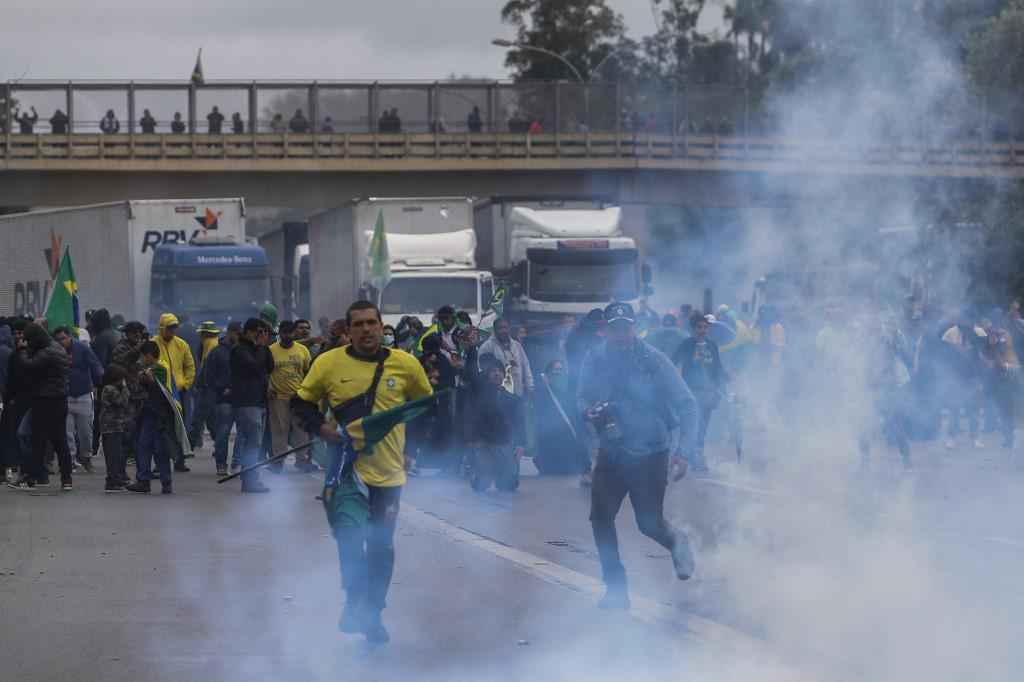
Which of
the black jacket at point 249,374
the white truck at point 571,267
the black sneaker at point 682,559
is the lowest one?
the black sneaker at point 682,559

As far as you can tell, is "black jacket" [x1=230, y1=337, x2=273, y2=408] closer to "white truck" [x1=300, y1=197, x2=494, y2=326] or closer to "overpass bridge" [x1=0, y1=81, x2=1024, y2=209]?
"white truck" [x1=300, y1=197, x2=494, y2=326]

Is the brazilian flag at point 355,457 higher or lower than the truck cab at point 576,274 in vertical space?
lower

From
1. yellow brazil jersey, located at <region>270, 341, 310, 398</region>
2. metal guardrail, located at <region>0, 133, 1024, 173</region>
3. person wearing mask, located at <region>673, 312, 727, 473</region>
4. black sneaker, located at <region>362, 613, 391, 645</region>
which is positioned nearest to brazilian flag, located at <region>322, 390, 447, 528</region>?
black sneaker, located at <region>362, 613, 391, 645</region>

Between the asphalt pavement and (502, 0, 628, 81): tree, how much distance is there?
72729mm

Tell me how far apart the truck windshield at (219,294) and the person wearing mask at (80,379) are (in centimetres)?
1332

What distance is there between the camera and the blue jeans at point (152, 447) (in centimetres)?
1705

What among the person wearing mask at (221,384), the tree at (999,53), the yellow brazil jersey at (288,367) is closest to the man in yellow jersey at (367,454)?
the tree at (999,53)

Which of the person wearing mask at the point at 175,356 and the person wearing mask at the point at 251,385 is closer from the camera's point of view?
the person wearing mask at the point at 251,385

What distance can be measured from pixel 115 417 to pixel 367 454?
30.3 feet

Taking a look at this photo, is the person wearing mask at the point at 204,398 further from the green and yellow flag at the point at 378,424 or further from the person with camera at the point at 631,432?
the green and yellow flag at the point at 378,424

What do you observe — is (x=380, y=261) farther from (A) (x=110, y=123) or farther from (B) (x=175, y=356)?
(A) (x=110, y=123)

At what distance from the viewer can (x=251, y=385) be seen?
17.7 meters

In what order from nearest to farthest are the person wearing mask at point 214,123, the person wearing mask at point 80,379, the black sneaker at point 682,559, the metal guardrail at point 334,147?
the black sneaker at point 682,559 < the person wearing mask at point 80,379 < the metal guardrail at point 334,147 < the person wearing mask at point 214,123

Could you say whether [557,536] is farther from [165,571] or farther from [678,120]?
[678,120]
